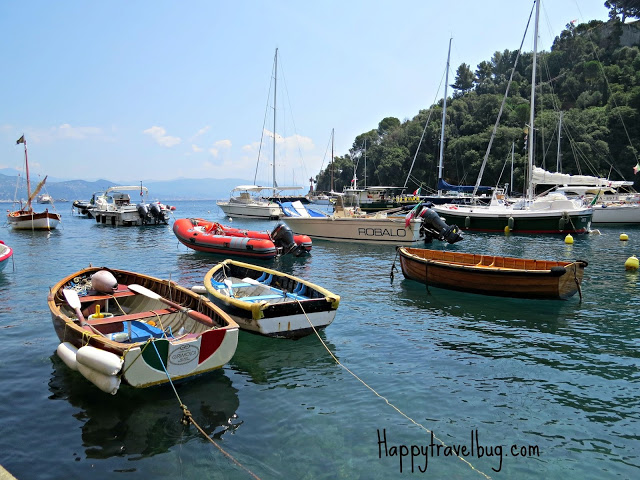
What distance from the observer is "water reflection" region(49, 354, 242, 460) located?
670cm

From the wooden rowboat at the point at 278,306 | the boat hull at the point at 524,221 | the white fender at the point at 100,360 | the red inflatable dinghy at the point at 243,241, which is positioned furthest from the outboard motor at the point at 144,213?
the white fender at the point at 100,360

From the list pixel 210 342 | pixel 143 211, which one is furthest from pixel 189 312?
pixel 143 211

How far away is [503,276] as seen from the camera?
14398 millimetres

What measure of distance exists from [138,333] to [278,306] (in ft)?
8.71

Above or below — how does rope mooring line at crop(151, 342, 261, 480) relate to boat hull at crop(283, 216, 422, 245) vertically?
below

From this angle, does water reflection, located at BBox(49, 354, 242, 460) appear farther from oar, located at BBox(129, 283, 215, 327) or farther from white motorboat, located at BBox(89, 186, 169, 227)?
white motorboat, located at BBox(89, 186, 169, 227)

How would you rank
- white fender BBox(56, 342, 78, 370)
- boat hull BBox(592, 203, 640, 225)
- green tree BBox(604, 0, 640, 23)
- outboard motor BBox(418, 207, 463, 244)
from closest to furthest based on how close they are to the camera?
white fender BBox(56, 342, 78, 370), outboard motor BBox(418, 207, 463, 244), boat hull BBox(592, 203, 640, 225), green tree BBox(604, 0, 640, 23)

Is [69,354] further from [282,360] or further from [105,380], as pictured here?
[282,360]

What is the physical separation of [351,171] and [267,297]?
97.0 metres

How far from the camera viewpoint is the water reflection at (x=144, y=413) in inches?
264

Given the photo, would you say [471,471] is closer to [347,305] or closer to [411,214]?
[347,305]

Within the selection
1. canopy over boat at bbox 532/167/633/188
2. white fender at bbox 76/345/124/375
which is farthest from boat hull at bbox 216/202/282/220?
white fender at bbox 76/345/124/375

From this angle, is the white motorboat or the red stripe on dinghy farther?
the white motorboat

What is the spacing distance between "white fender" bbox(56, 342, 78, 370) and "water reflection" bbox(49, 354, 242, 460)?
0.53 m
